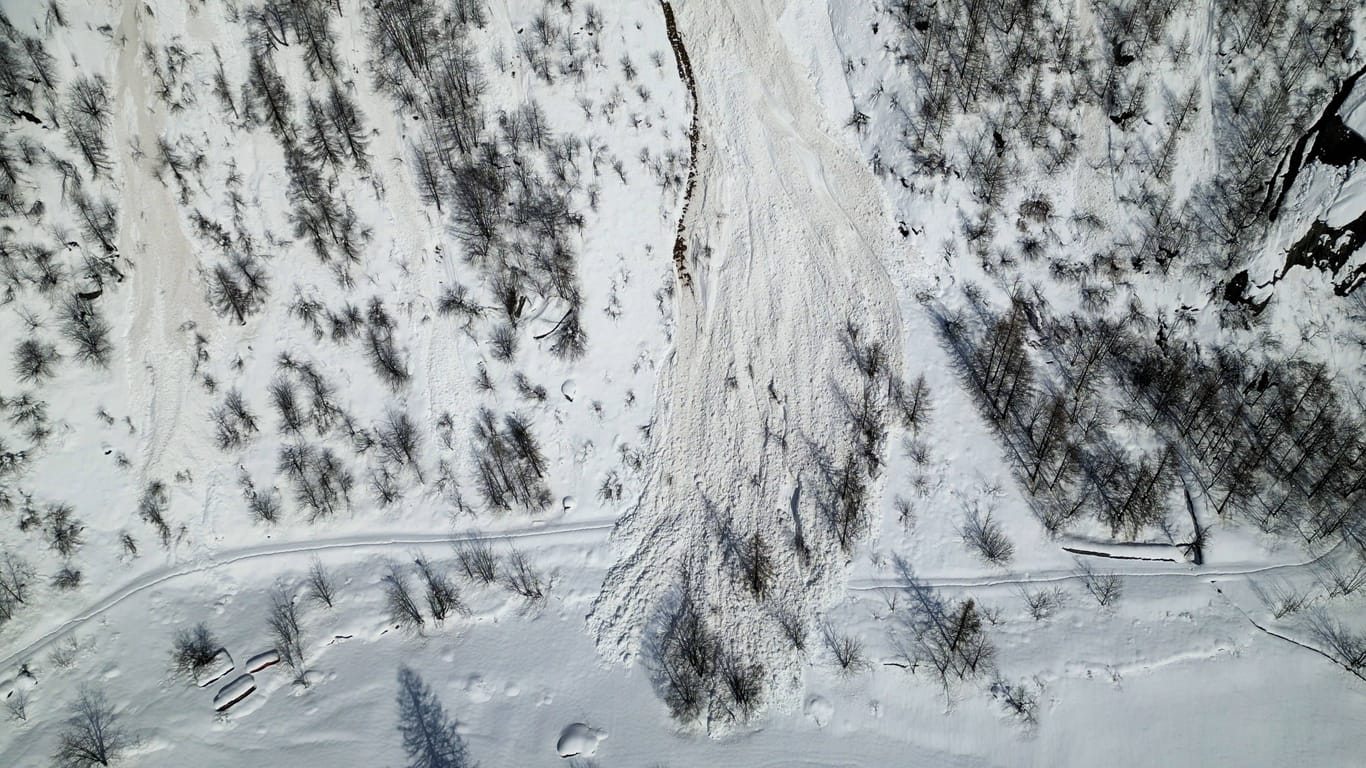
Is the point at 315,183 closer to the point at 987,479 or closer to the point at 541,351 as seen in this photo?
the point at 541,351

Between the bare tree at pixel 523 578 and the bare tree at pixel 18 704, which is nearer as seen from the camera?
the bare tree at pixel 18 704

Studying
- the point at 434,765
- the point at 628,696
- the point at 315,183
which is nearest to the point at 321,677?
the point at 434,765

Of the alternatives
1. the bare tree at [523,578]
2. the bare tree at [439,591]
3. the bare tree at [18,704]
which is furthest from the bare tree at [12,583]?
the bare tree at [523,578]

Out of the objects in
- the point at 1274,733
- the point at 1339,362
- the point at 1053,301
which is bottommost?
the point at 1274,733

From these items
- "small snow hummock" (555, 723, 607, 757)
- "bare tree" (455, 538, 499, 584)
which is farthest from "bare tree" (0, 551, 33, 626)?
"small snow hummock" (555, 723, 607, 757)

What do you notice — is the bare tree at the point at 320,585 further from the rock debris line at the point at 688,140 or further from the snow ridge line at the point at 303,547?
the rock debris line at the point at 688,140

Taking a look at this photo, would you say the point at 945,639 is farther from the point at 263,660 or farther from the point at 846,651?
the point at 263,660
